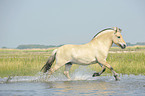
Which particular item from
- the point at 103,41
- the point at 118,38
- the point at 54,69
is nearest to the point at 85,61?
the point at 103,41

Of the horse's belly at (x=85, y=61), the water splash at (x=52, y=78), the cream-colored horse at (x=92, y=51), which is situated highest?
the cream-colored horse at (x=92, y=51)

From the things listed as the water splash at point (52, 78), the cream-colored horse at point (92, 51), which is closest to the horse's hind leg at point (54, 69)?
the cream-colored horse at point (92, 51)

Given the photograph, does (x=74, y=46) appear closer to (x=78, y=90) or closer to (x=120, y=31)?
(x=120, y=31)

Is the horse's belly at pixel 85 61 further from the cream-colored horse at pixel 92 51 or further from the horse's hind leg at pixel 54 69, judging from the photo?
the horse's hind leg at pixel 54 69

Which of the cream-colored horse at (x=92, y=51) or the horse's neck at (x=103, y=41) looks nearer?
the cream-colored horse at (x=92, y=51)

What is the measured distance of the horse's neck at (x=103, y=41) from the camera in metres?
12.4

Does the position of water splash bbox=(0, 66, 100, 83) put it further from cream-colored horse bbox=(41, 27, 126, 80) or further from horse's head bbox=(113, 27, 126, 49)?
horse's head bbox=(113, 27, 126, 49)

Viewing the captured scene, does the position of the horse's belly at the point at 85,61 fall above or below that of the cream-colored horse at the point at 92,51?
below

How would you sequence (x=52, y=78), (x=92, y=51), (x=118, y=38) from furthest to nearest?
(x=52, y=78), (x=118, y=38), (x=92, y=51)

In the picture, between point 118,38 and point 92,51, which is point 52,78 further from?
point 118,38

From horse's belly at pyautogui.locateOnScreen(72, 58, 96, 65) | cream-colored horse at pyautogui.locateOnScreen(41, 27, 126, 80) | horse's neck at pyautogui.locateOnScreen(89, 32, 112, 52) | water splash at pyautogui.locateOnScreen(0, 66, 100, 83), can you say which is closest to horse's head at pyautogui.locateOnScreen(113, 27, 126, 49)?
cream-colored horse at pyautogui.locateOnScreen(41, 27, 126, 80)

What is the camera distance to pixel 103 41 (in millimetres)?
12453

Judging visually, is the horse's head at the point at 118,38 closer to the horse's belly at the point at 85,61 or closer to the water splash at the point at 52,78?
the horse's belly at the point at 85,61

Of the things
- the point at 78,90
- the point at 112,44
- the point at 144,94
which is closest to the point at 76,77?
the point at 112,44
